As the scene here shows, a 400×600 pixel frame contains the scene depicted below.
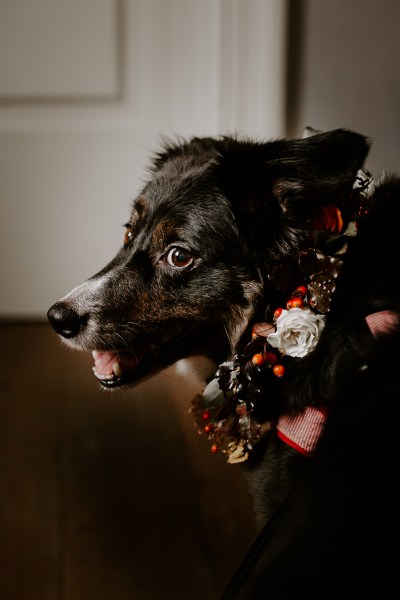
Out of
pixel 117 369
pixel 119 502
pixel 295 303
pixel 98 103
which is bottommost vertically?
pixel 119 502

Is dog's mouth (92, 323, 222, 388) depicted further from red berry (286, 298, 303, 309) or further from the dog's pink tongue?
red berry (286, 298, 303, 309)

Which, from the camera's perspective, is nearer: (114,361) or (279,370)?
(279,370)

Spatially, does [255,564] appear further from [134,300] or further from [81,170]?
[81,170]

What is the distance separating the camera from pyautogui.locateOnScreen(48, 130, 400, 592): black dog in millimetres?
943

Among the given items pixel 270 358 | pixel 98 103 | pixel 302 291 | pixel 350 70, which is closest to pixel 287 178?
pixel 302 291

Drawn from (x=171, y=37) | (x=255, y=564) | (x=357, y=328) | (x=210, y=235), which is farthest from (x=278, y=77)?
(x=255, y=564)

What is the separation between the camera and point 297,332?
942mm

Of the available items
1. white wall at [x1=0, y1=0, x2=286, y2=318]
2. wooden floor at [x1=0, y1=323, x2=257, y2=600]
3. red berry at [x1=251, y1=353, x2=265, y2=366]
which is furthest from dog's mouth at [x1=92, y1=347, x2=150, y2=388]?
white wall at [x1=0, y1=0, x2=286, y2=318]

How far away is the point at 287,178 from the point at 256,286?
226 millimetres

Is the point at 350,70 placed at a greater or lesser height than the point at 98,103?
greater

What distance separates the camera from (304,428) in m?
0.91

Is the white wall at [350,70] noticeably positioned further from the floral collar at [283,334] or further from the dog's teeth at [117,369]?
the dog's teeth at [117,369]

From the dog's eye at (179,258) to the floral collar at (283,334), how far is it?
208 millimetres

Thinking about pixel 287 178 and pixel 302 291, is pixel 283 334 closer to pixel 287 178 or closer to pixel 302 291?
pixel 302 291
